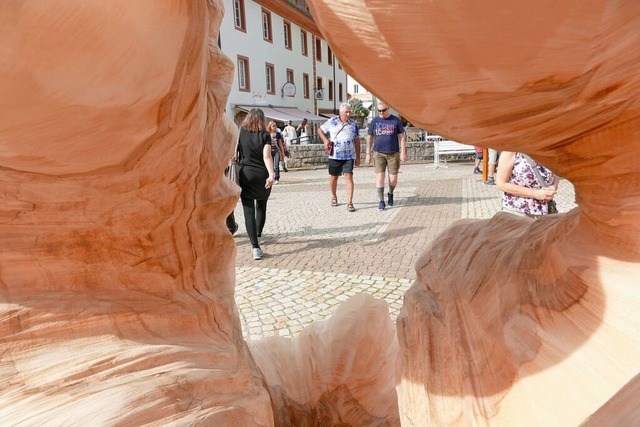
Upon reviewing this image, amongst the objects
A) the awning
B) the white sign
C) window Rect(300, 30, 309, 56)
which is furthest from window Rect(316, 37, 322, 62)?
the white sign

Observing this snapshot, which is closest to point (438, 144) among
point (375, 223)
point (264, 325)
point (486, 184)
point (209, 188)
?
point (486, 184)

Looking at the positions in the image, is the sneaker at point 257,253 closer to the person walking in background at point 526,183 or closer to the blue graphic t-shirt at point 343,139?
the blue graphic t-shirt at point 343,139

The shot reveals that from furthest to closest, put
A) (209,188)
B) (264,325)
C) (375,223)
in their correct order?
(375,223) → (264,325) → (209,188)

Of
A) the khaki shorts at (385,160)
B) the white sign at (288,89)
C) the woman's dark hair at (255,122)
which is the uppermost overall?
the white sign at (288,89)

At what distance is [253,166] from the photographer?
4.17 meters

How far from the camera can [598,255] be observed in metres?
0.67

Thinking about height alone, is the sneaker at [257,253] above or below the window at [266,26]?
Answer: below

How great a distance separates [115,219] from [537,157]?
0.72 m

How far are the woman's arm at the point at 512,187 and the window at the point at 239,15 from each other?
15077 mm

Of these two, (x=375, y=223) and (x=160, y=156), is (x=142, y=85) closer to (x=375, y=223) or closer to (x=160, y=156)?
(x=160, y=156)

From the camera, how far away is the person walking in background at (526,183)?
2.40 meters

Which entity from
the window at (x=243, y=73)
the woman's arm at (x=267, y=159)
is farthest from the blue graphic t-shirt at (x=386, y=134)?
the window at (x=243, y=73)

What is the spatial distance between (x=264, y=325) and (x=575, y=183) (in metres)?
2.28

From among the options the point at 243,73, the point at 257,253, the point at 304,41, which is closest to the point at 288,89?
the point at 243,73
